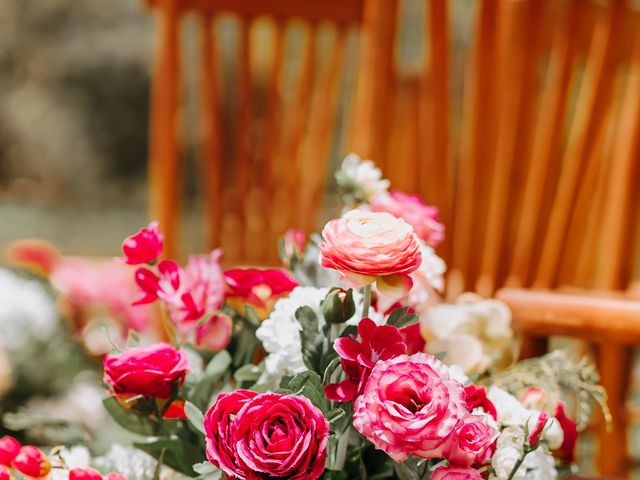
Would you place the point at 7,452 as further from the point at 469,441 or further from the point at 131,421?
the point at 469,441

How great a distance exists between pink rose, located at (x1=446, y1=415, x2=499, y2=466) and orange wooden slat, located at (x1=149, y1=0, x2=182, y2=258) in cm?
90

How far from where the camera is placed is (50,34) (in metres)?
2.90

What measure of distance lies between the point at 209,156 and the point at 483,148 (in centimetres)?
71

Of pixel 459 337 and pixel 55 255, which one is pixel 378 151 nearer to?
pixel 459 337

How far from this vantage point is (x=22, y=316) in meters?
1.21

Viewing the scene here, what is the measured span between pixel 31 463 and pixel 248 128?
109 centimetres

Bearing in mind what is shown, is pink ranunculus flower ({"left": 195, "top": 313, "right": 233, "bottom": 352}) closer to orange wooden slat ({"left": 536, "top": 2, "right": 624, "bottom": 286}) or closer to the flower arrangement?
the flower arrangement

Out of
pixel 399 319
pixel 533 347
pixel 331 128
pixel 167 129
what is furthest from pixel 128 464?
pixel 331 128

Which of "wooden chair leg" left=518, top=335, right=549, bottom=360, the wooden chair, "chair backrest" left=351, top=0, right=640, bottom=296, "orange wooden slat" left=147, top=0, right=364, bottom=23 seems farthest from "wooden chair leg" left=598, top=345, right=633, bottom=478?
"orange wooden slat" left=147, top=0, right=364, bottom=23

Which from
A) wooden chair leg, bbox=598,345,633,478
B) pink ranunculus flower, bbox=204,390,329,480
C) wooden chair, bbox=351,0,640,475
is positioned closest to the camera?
pink ranunculus flower, bbox=204,390,329,480

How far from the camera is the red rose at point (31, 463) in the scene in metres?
0.51

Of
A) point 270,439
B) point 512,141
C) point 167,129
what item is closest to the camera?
point 270,439

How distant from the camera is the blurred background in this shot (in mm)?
932

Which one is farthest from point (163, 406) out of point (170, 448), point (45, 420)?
point (45, 420)
